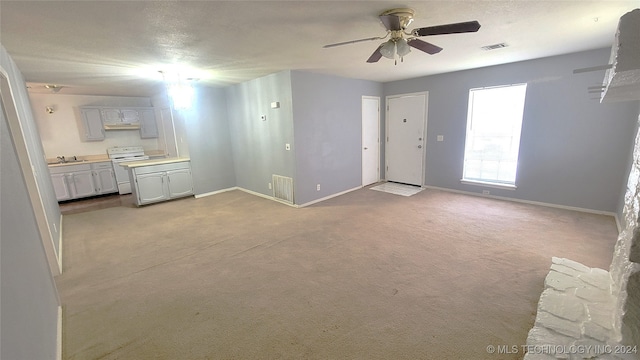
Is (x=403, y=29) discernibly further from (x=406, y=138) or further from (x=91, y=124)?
(x=91, y=124)

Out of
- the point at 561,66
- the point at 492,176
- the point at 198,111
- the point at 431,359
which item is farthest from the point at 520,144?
the point at 198,111

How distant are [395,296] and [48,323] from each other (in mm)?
2417

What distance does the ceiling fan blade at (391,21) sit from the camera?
203 cm

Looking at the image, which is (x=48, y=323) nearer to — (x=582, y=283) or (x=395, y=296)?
(x=395, y=296)

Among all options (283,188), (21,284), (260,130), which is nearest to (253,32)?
(21,284)

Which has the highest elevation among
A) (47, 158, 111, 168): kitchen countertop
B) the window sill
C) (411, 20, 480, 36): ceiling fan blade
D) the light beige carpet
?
(411, 20, 480, 36): ceiling fan blade

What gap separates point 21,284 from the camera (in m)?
1.27

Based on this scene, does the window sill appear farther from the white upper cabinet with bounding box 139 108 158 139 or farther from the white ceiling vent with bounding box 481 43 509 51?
the white upper cabinet with bounding box 139 108 158 139

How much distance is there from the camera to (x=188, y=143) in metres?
5.40

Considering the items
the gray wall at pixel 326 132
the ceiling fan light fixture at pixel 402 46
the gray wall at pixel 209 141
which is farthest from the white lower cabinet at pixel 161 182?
the ceiling fan light fixture at pixel 402 46

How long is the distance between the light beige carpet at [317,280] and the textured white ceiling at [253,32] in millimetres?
2288

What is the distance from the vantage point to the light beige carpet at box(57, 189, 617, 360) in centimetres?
180

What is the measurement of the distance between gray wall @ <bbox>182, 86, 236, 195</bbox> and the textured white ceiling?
4.76 ft

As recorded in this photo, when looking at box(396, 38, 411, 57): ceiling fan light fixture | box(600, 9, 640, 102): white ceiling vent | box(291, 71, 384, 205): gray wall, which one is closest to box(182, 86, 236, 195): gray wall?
→ box(291, 71, 384, 205): gray wall
